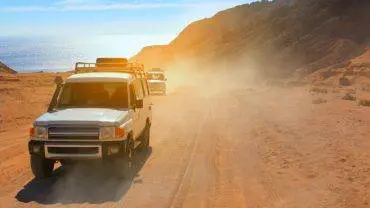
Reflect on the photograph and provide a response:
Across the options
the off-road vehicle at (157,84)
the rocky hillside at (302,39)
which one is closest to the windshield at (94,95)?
the off-road vehicle at (157,84)

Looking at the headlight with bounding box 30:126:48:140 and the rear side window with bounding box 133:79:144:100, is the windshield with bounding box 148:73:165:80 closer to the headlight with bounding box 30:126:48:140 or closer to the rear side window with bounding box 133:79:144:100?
the rear side window with bounding box 133:79:144:100

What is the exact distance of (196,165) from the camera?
13336 mm

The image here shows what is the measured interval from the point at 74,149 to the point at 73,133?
0.33m

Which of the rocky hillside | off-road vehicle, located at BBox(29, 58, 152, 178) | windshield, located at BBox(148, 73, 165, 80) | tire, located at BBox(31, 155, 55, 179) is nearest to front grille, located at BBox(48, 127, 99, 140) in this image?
off-road vehicle, located at BBox(29, 58, 152, 178)

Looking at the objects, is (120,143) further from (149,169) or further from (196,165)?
Result: (196,165)

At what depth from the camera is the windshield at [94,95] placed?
42.0 feet

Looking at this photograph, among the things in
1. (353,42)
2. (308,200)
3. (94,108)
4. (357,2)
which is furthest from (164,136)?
(357,2)

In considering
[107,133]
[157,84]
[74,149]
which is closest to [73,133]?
[74,149]

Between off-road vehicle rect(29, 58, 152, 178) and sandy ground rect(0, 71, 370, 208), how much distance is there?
646mm

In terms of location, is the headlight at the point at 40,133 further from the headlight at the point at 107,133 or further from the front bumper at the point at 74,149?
the headlight at the point at 107,133

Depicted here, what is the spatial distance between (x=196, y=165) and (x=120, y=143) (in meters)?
2.60

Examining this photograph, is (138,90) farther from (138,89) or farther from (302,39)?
(302,39)

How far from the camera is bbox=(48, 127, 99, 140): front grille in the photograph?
36.6 feet

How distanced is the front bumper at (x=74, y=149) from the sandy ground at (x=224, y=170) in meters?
0.61
